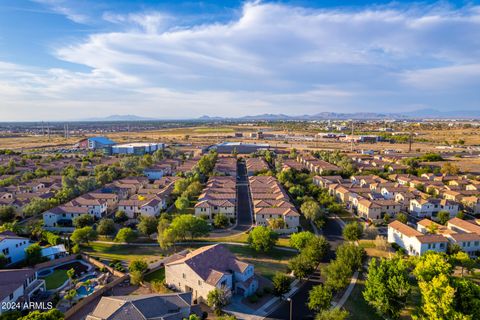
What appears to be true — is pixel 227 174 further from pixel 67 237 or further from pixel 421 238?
pixel 421 238

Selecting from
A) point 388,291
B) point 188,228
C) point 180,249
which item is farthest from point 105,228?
point 388,291

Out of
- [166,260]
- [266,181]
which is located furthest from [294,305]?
[266,181]

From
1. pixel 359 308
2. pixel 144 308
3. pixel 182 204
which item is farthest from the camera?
pixel 182 204

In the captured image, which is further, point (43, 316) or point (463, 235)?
point (463, 235)

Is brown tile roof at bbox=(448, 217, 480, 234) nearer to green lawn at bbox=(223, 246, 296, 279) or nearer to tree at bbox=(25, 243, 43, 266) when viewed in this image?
green lawn at bbox=(223, 246, 296, 279)

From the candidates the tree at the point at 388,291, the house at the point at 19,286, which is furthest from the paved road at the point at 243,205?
the house at the point at 19,286

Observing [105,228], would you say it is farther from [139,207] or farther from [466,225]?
[466,225]

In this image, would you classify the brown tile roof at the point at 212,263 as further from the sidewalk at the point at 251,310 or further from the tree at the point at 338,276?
the tree at the point at 338,276
